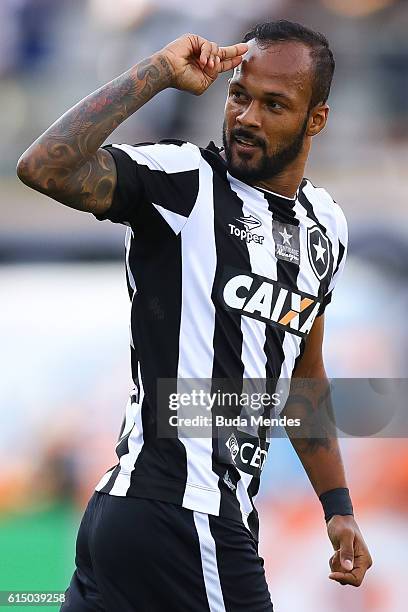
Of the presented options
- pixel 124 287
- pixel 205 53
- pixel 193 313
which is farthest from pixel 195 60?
pixel 124 287

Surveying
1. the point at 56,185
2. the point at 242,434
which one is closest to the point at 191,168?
the point at 56,185

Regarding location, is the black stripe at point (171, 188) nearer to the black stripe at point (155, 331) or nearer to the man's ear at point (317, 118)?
the black stripe at point (155, 331)

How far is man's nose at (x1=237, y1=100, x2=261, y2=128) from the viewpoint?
217cm

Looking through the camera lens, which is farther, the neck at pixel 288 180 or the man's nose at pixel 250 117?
the neck at pixel 288 180

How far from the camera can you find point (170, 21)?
409 centimetres

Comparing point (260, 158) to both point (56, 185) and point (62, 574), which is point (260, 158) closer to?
point (56, 185)

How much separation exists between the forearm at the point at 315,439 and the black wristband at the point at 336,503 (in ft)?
0.05

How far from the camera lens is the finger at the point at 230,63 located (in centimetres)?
212

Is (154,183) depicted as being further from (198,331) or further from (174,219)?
(198,331)

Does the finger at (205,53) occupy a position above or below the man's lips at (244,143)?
above

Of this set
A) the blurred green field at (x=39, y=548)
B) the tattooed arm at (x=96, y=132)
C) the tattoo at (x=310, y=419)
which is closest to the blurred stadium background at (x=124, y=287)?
the blurred green field at (x=39, y=548)

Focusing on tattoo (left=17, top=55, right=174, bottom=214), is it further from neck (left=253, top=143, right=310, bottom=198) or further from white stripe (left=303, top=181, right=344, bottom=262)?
white stripe (left=303, top=181, right=344, bottom=262)

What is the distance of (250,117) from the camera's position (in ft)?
Answer: 7.13

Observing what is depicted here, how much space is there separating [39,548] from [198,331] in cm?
210
